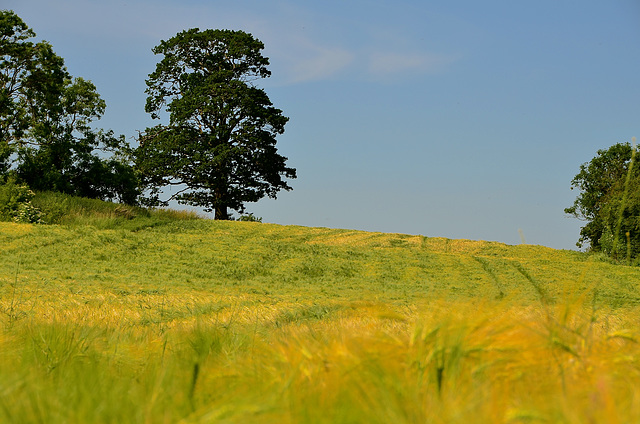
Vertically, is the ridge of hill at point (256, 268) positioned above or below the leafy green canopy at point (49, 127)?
below

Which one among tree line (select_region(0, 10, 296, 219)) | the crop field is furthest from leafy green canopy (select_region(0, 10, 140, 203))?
the crop field

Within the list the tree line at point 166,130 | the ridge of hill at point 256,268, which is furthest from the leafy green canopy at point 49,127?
the ridge of hill at point 256,268

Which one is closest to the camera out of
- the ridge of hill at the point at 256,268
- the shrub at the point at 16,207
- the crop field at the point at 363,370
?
the crop field at the point at 363,370

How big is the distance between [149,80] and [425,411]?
27.8 metres

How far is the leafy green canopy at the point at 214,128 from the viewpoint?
25219 millimetres

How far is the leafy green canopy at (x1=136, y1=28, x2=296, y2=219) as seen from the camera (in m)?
25.2

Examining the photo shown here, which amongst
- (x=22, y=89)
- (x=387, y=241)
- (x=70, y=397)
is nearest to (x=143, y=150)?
(x=22, y=89)

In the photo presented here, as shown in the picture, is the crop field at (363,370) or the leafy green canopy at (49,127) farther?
the leafy green canopy at (49,127)

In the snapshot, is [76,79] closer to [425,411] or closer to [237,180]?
[237,180]

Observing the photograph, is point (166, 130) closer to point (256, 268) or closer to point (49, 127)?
point (49, 127)

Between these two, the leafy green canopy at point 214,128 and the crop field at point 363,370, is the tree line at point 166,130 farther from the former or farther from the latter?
the crop field at point 363,370

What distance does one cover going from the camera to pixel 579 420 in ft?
3.70

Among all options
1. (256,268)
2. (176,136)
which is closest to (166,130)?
(176,136)

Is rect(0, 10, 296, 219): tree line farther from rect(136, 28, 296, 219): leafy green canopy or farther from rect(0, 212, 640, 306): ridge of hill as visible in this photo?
rect(0, 212, 640, 306): ridge of hill
